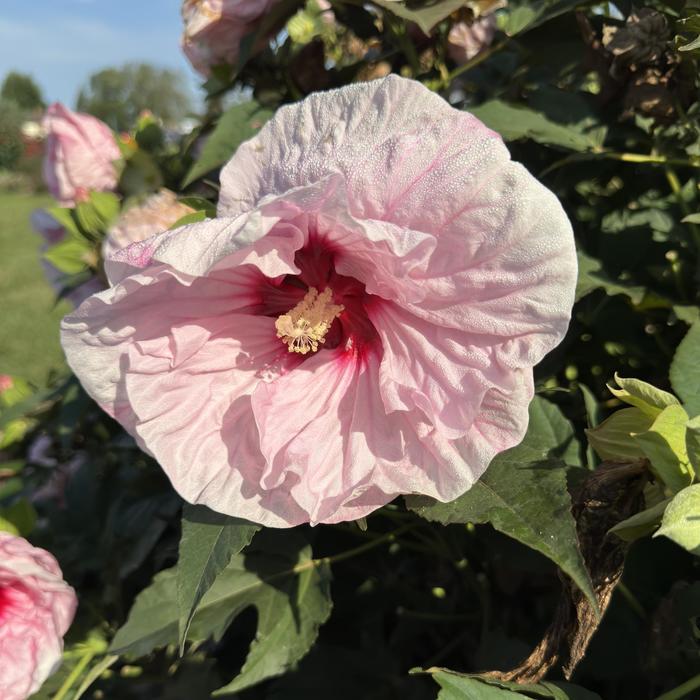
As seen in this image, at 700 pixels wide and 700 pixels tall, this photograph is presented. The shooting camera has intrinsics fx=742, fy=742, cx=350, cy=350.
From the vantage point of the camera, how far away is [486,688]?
605mm

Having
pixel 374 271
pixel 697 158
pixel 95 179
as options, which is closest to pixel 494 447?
pixel 374 271

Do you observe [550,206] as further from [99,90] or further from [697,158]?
[99,90]

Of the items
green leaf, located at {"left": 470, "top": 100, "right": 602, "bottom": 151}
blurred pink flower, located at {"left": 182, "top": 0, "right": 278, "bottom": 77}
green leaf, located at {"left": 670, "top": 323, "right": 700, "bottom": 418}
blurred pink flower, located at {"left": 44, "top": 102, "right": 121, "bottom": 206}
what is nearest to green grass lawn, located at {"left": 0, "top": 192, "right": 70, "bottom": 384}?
blurred pink flower, located at {"left": 44, "top": 102, "right": 121, "bottom": 206}

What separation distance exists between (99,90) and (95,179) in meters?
26.4

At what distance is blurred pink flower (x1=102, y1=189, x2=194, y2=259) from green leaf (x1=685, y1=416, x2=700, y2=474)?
1.93 feet

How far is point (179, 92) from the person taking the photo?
30812mm

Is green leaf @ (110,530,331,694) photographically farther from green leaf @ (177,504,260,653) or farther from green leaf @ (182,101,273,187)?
green leaf @ (182,101,273,187)

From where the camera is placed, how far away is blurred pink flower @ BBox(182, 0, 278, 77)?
1.00 m

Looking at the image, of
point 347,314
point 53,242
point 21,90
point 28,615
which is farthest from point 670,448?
point 21,90

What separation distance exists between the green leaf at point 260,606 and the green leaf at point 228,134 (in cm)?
48

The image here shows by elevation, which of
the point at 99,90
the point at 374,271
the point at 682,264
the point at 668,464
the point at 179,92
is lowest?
the point at 179,92

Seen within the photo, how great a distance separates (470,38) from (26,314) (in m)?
6.80

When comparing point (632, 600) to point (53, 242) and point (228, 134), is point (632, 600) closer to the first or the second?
point (228, 134)

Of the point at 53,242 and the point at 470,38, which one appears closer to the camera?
the point at 470,38
